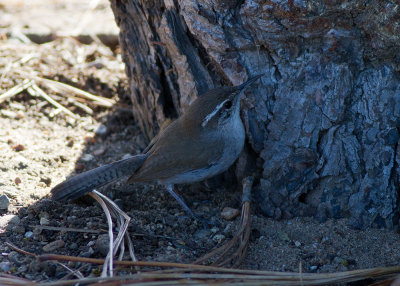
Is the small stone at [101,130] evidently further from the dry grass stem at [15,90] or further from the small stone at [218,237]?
the small stone at [218,237]

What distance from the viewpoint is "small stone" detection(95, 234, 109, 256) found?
362 cm

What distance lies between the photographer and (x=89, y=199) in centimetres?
449

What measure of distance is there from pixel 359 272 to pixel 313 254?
612mm

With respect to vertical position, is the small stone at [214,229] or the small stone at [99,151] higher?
→ the small stone at [99,151]

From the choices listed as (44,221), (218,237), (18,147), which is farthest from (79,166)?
(218,237)

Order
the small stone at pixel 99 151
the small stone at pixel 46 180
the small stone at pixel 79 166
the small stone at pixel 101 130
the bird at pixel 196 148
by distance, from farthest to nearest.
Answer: the small stone at pixel 101 130 < the small stone at pixel 99 151 < the small stone at pixel 79 166 < the small stone at pixel 46 180 < the bird at pixel 196 148

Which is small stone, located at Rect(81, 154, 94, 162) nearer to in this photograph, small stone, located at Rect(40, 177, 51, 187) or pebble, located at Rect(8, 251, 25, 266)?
small stone, located at Rect(40, 177, 51, 187)

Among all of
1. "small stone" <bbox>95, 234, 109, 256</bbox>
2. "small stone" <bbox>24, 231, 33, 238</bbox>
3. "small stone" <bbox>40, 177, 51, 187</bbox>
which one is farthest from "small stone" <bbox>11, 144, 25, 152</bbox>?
"small stone" <bbox>95, 234, 109, 256</bbox>

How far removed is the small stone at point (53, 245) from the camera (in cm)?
371

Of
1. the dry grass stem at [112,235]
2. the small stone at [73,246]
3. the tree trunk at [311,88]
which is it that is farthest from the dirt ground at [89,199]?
the tree trunk at [311,88]

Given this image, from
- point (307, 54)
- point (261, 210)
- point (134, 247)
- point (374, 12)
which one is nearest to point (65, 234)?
point (134, 247)

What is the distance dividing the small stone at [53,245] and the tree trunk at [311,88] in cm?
179

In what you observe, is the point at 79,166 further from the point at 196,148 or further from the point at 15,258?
the point at 15,258

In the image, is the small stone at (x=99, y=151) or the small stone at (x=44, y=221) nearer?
the small stone at (x=44, y=221)
